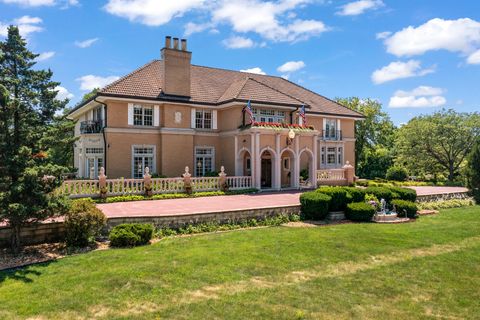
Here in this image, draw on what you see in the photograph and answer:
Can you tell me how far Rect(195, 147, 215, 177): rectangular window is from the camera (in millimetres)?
26641

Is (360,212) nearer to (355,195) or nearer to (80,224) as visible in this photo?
(355,195)

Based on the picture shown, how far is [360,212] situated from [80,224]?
11.9m

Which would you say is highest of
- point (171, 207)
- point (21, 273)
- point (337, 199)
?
point (337, 199)

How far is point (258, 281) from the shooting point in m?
8.58

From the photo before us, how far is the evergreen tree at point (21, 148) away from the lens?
10.3 meters

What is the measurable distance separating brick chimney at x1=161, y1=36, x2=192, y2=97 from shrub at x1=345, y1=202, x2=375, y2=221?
14923 mm

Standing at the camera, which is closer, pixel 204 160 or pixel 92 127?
pixel 92 127

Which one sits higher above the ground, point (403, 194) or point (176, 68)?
point (176, 68)

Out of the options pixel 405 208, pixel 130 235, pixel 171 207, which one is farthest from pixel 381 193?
pixel 130 235

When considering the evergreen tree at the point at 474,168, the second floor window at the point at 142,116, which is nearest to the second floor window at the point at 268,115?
the second floor window at the point at 142,116

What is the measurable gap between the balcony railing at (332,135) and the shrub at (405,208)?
15.4 meters

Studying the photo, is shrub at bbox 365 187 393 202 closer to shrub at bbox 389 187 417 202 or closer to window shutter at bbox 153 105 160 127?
shrub at bbox 389 187 417 202

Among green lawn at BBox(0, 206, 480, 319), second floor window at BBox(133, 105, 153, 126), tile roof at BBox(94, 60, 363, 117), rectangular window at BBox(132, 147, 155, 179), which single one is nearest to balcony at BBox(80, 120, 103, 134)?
second floor window at BBox(133, 105, 153, 126)

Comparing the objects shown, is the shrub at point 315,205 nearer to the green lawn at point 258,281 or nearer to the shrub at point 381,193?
the shrub at point 381,193
